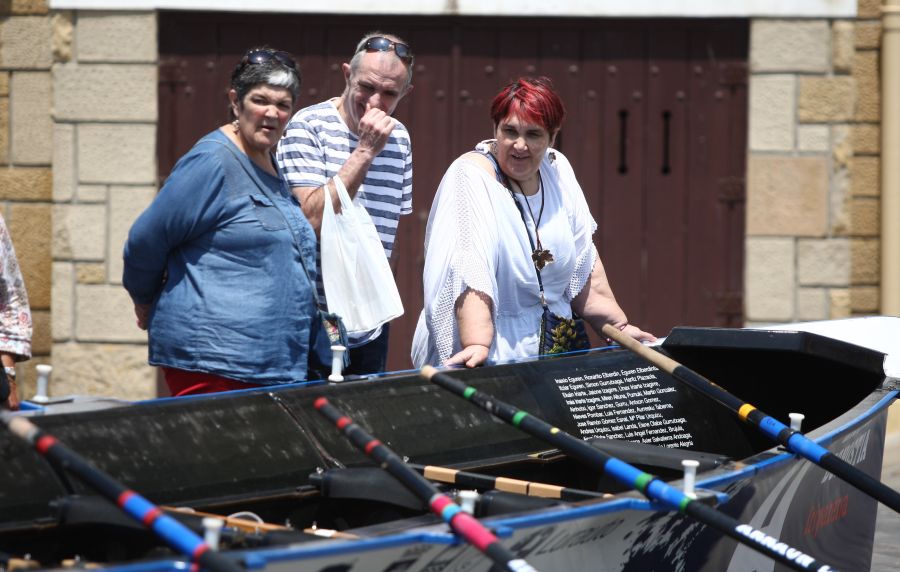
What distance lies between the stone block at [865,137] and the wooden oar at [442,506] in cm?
464

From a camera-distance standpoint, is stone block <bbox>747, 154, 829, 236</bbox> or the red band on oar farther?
stone block <bbox>747, 154, 829, 236</bbox>

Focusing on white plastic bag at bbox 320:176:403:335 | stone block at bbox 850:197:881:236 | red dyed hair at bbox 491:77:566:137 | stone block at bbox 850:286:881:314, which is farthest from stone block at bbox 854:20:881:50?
white plastic bag at bbox 320:176:403:335

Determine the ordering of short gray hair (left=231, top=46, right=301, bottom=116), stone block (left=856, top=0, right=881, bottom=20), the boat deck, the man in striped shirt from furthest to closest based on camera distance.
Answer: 1. stone block (left=856, top=0, right=881, bottom=20)
2. the boat deck
3. the man in striped shirt
4. short gray hair (left=231, top=46, right=301, bottom=116)

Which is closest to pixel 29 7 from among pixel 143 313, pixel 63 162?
pixel 63 162

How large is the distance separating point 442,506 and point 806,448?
4.26 ft

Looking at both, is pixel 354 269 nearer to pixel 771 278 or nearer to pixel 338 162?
pixel 338 162

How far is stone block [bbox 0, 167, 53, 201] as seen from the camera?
7.48 metres

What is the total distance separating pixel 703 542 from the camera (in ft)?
11.9

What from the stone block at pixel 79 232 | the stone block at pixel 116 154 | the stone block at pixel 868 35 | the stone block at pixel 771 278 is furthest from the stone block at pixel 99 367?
the stone block at pixel 868 35

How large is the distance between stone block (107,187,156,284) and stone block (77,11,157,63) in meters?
0.68

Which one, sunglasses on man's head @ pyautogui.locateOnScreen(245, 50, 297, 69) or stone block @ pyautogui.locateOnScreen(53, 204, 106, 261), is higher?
sunglasses on man's head @ pyautogui.locateOnScreen(245, 50, 297, 69)

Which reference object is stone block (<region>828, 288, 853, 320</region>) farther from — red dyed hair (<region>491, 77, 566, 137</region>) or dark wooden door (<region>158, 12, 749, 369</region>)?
red dyed hair (<region>491, 77, 566, 137</region>)

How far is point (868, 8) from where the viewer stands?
7.30 meters

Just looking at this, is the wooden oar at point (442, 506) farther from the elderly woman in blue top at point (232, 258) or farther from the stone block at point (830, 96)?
the stone block at point (830, 96)
